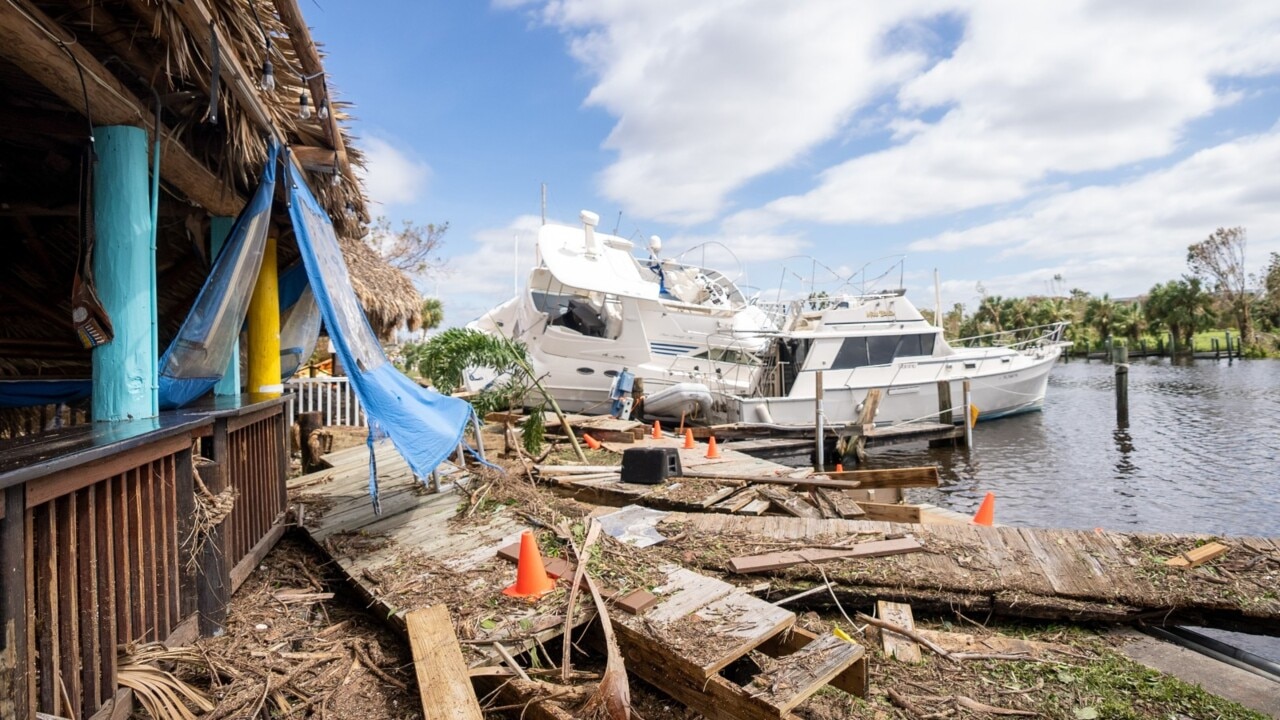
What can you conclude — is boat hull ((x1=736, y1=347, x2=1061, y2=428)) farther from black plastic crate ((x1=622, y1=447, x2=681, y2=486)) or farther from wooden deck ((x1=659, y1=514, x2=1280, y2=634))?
wooden deck ((x1=659, y1=514, x2=1280, y2=634))

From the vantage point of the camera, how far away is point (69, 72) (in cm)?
307

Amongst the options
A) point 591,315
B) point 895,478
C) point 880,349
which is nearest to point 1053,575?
point 895,478

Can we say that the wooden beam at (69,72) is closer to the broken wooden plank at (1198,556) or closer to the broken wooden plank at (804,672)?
the broken wooden plank at (804,672)

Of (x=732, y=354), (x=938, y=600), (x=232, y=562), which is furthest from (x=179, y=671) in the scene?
(x=732, y=354)

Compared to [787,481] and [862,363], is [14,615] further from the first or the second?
[862,363]

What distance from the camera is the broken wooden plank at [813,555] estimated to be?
481cm

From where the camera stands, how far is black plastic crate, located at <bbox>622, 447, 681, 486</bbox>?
766cm

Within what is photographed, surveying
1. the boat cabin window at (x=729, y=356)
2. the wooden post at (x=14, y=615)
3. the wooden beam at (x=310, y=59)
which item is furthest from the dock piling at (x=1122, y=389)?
the wooden post at (x=14, y=615)

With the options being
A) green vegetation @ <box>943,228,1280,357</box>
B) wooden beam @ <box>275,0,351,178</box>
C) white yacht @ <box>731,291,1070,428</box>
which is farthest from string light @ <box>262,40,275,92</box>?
green vegetation @ <box>943,228,1280,357</box>

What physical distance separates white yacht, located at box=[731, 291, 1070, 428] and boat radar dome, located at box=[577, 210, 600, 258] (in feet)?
22.5

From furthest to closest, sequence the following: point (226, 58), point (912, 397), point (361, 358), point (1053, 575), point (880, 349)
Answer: point (912, 397)
point (880, 349)
point (361, 358)
point (1053, 575)
point (226, 58)

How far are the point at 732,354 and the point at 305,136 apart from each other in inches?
648

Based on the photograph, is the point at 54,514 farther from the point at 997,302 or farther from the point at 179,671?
the point at 997,302

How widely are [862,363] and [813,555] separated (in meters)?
14.9
